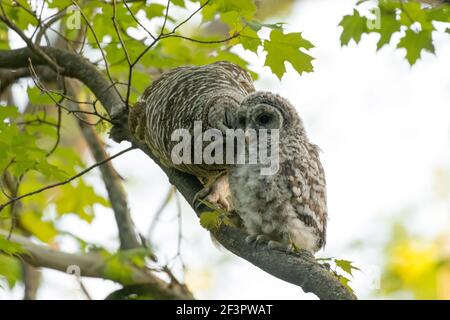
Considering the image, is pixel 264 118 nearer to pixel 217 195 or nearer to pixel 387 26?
pixel 217 195

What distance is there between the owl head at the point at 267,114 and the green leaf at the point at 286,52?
489 millimetres

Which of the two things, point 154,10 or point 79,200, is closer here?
point 154,10

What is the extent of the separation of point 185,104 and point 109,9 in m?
0.92

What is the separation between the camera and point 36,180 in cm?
594

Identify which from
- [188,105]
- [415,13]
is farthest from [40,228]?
[415,13]

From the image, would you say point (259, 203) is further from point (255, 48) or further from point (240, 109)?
point (255, 48)

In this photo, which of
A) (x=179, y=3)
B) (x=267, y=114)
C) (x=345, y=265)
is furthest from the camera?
(x=179, y=3)

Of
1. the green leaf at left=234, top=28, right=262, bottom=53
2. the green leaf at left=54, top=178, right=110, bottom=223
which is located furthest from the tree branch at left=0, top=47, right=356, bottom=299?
the green leaf at left=54, top=178, right=110, bottom=223

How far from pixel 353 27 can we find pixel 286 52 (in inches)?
24.3

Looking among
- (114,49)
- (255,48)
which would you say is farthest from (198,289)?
(255,48)

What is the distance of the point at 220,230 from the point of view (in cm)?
268

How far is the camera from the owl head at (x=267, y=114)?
2613 millimetres

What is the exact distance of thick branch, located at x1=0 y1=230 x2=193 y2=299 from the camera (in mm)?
4035

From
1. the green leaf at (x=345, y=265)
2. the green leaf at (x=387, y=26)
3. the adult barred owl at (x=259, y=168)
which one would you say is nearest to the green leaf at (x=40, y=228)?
the adult barred owl at (x=259, y=168)
